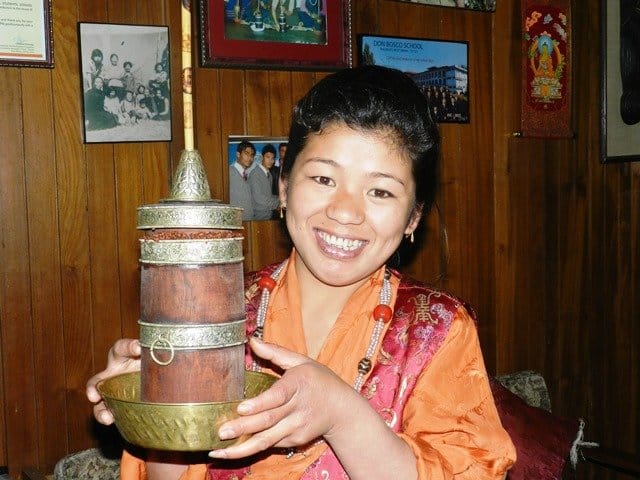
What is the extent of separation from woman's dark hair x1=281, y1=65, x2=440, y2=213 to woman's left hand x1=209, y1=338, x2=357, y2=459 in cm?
57

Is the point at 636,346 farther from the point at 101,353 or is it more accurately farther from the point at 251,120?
the point at 101,353

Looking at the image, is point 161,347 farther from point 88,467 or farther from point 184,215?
point 88,467

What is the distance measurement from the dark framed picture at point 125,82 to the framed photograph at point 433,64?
2.92ft

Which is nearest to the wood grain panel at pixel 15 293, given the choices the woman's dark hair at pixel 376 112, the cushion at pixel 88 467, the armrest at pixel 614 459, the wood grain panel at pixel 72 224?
the wood grain panel at pixel 72 224

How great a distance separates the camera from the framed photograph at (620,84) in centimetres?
367

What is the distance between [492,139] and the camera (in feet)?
11.9

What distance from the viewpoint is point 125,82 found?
8.90 ft

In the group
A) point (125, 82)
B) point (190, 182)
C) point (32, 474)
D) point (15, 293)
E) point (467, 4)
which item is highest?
point (467, 4)

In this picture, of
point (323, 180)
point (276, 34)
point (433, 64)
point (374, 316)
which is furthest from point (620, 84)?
point (323, 180)

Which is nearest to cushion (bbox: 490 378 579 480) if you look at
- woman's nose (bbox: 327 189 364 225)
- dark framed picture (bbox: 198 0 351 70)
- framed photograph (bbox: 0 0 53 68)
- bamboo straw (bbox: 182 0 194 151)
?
woman's nose (bbox: 327 189 364 225)

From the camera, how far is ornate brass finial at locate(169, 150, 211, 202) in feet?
3.37

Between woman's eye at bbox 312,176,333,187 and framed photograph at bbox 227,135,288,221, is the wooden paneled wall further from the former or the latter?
woman's eye at bbox 312,176,333,187

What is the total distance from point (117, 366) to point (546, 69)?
3.12m

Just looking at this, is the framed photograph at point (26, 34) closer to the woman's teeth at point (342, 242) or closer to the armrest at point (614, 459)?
the woman's teeth at point (342, 242)
